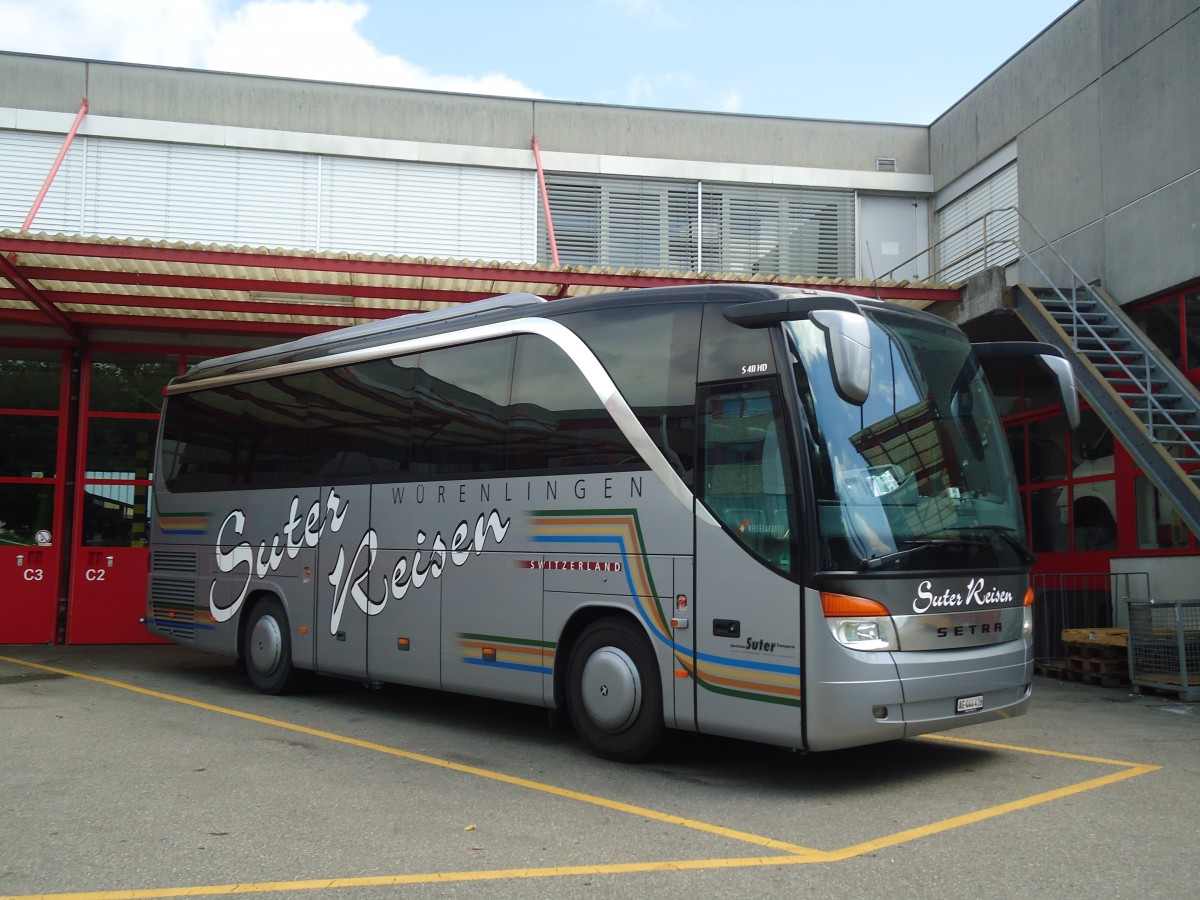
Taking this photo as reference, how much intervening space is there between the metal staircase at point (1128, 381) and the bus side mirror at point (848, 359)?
22.0ft

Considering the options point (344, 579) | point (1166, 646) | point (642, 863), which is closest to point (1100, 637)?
point (1166, 646)

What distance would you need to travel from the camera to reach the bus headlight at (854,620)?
684cm

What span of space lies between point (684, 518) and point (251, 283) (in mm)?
8379

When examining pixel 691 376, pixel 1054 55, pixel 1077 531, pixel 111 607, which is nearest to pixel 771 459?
pixel 691 376

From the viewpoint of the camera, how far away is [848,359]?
250 inches

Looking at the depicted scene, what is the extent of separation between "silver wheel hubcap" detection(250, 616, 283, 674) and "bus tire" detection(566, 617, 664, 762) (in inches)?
175

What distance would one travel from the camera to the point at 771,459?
716cm

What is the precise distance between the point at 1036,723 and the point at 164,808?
7139 mm

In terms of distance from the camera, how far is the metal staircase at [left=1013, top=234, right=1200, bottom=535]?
39.2 feet

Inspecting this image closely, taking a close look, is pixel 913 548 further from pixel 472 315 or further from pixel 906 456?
pixel 472 315

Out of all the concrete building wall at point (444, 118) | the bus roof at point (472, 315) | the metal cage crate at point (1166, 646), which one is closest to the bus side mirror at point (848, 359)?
the bus roof at point (472, 315)

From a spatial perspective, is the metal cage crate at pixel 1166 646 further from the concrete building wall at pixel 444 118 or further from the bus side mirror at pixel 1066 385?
the concrete building wall at pixel 444 118

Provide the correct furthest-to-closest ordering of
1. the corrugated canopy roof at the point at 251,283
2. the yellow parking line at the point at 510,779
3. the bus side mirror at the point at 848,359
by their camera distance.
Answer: the corrugated canopy roof at the point at 251,283, the bus side mirror at the point at 848,359, the yellow parking line at the point at 510,779

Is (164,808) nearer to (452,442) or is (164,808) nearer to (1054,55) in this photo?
(452,442)
